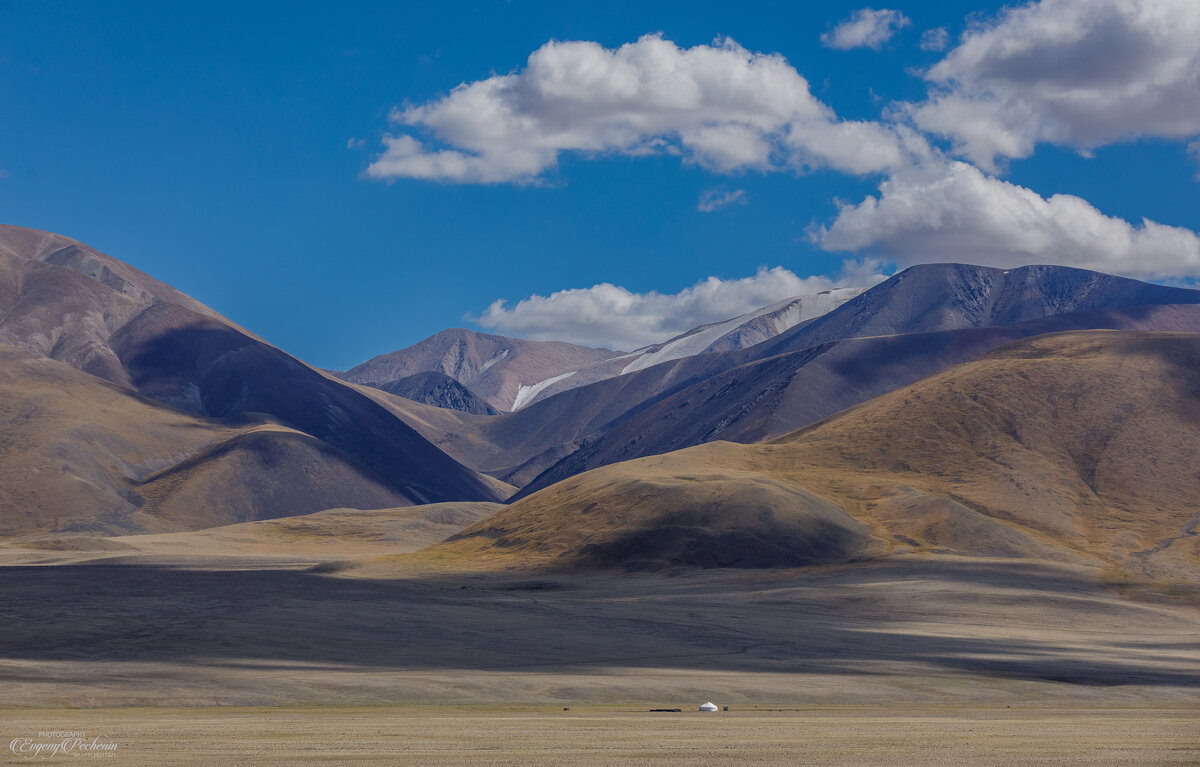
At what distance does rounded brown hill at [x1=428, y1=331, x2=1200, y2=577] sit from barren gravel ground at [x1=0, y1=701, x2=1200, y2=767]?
65575mm

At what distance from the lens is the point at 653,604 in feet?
221

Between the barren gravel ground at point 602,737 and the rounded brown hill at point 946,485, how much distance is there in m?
65.6

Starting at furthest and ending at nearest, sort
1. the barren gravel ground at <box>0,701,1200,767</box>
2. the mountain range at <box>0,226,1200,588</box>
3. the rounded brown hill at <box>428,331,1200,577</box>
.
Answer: the mountain range at <box>0,226,1200,588</box> → the rounded brown hill at <box>428,331,1200,577</box> → the barren gravel ground at <box>0,701,1200,767</box>

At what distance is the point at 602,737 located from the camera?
21.3 m

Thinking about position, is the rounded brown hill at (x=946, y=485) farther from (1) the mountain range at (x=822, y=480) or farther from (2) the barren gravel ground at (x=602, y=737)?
(2) the barren gravel ground at (x=602, y=737)

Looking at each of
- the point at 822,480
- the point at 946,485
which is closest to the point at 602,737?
the point at 822,480

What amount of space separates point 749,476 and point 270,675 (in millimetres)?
80594

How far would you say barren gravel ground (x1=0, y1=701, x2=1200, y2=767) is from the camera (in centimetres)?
1852

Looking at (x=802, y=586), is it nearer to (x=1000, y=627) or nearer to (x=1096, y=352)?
(x=1000, y=627)

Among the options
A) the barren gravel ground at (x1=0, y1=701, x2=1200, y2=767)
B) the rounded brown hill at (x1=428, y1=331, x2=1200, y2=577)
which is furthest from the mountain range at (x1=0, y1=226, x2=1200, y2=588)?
the barren gravel ground at (x1=0, y1=701, x2=1200, y2=767)

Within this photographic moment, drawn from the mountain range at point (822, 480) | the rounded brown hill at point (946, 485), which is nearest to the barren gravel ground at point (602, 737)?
the mountain range at point (822, 480)

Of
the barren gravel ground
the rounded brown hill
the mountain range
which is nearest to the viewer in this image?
the barren gravel ground

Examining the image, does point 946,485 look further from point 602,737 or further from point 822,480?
point 602,737

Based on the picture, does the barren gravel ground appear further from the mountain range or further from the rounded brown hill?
the rounded brown hill
